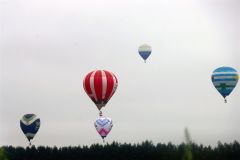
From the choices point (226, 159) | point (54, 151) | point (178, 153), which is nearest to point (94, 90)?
point (178, 153)

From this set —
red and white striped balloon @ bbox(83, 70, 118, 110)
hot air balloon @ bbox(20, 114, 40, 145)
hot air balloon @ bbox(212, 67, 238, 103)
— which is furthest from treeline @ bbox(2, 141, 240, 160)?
red and white striped balloon @ bbox(83, 70, 118, 110)

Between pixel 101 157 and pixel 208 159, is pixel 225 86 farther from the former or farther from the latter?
pixel 101 157

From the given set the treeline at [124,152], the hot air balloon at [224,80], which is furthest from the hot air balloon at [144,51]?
the hot air balloon at [224,80]

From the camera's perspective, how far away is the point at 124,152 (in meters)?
70.4

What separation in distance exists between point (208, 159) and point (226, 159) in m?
1.83

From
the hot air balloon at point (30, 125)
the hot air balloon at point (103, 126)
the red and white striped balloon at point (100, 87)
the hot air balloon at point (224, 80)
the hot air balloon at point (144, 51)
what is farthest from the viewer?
the hot air balloon at point (103, 126)

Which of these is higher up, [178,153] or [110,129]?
[110,129]

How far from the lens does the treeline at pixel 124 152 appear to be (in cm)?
6069

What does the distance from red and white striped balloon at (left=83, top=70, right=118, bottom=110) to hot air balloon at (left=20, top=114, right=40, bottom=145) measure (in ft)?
49.2

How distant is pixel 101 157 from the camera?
7131 cm

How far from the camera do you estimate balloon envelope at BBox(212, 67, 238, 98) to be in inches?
2414

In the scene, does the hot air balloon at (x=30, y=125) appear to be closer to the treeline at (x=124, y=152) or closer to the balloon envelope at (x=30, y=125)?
the balloon envelope at (x=30, y=125)

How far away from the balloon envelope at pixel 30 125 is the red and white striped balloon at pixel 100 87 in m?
15.0

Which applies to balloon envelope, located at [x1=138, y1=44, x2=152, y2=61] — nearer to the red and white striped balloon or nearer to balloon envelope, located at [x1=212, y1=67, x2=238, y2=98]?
the red and white striped balloon
